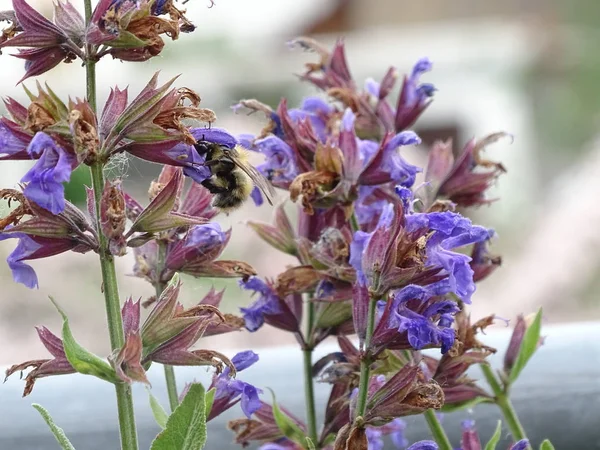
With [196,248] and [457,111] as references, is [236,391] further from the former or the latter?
[457,111]

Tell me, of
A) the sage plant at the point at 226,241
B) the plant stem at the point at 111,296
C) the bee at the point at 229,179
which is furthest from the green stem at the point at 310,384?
the plant stem at the point at 111,296

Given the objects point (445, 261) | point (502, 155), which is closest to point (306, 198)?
point (445, 261)

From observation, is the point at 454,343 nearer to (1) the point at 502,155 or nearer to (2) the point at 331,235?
(2) the point at 331,235

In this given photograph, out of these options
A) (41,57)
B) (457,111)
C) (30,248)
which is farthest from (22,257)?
(457,111)

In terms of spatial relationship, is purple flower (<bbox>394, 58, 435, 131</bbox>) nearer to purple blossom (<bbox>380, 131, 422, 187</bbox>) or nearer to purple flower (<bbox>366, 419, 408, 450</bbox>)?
purple blossom (<bbox>380, 131, 422, 187</bbox>)

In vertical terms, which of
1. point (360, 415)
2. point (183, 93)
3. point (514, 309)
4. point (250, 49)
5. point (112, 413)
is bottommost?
point (360, 415)

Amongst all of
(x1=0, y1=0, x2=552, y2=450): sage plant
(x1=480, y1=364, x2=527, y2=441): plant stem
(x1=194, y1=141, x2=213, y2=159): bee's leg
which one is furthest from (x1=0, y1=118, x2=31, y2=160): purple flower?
(x1=480, y1=364, x2=527, y2=441): plant stem
